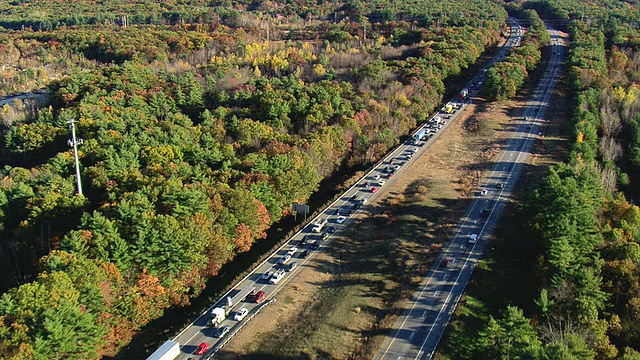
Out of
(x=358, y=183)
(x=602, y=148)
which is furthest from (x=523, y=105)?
(x=358, y=183)

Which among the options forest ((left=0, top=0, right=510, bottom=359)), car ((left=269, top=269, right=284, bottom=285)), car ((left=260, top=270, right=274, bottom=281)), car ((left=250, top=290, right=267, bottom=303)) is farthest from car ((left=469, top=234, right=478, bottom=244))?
car ((left=250, top=290, right=267, bottom=303))

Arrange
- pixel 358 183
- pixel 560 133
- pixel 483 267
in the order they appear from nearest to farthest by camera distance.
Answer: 1. pixel 483 267
2. pixel 358 183
3. pixel 560 133

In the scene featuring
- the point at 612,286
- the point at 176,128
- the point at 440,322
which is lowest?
the point at 440,322

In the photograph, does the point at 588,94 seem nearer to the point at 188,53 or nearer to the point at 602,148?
the point at 602,148

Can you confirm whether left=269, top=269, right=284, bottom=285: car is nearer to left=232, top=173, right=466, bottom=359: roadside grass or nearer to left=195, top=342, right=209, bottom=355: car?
left=232, top=173, right=466, bottom=359: roadside grass

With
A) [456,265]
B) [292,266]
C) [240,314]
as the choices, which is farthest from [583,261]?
[240,314]
